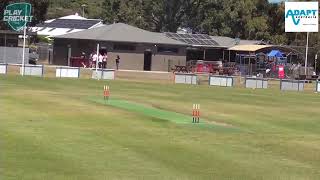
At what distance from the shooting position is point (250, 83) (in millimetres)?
56656

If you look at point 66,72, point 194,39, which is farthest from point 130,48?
point 66,72

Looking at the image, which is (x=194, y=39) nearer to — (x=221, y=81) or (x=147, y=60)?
(x=147, y=60)

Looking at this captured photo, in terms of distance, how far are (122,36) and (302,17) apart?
2183 cm

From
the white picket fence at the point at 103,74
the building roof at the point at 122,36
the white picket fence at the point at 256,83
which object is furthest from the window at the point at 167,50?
the white picket fence at the point at 256,83

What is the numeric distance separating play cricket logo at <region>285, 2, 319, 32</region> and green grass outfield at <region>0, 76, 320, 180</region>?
129 ft

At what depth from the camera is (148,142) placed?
674 inches

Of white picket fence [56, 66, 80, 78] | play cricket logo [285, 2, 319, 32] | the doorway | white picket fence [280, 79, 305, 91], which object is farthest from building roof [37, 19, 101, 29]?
white picket fence [280, 79, 305, 91]

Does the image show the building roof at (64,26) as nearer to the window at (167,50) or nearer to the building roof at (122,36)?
the building roof at (122,36)

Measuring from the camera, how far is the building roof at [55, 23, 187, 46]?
7706cm

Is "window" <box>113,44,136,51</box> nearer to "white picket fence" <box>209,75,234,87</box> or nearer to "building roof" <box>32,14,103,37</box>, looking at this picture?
"white picket fence" <box>209,75,234,87</box>

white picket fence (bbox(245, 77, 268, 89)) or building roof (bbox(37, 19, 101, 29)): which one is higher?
building roof (bbox(37, 19, 101, 29))

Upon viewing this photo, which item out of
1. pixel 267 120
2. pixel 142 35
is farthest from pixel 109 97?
pixel 142 35

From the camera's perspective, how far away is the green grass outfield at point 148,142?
508 inches

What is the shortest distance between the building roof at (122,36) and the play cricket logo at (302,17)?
1508cm
